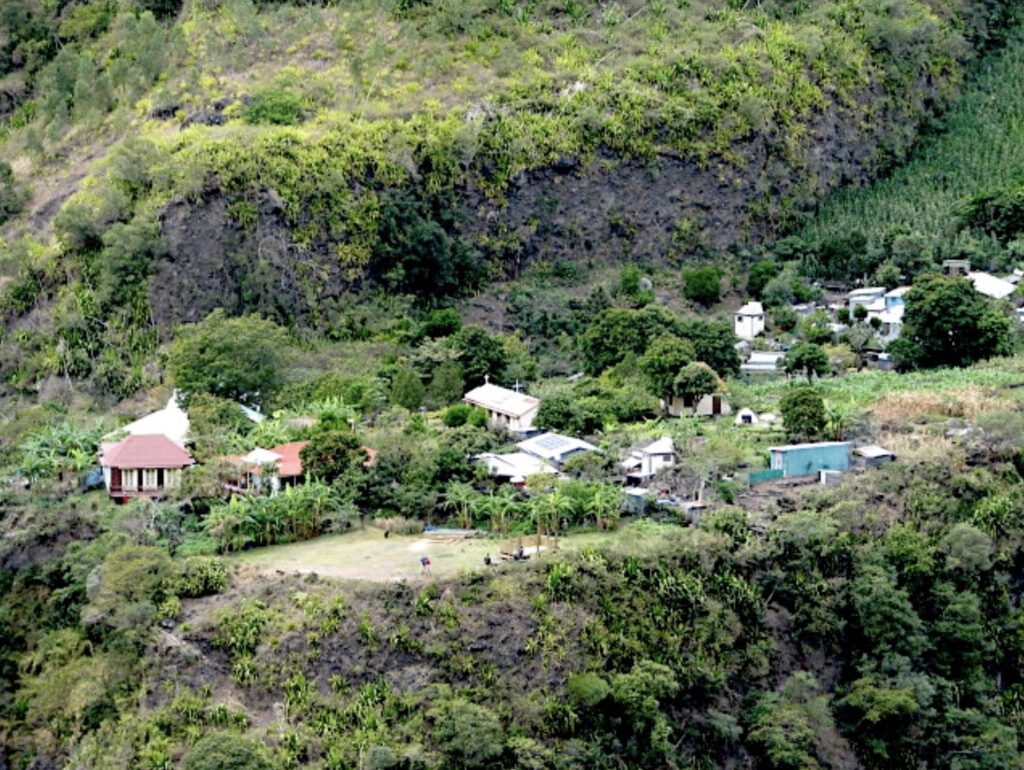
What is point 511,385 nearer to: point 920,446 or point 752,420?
point 752,420

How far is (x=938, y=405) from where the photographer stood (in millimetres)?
50781

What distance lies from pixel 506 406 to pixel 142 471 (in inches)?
361

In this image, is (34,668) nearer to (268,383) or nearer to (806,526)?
(268,383)

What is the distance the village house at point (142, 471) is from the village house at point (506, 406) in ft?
25.7

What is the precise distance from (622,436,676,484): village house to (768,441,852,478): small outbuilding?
2.39 meters

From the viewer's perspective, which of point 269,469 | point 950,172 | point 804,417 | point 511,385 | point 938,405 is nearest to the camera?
point 269,469

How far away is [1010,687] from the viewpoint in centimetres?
4447

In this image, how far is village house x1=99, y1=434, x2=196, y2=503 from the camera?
1844 inches

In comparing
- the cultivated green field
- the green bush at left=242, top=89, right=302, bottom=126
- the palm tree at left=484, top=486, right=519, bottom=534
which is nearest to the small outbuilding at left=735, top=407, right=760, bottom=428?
the palm tree at left=484, top=486, right=519, bottom=534

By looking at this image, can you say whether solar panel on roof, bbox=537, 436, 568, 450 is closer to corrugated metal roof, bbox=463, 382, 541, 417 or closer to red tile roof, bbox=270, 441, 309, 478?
corrugated metal roof, bbox=463, 382, 541, 417

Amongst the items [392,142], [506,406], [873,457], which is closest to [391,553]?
[506,406]

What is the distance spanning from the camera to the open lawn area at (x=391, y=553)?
1631 inches

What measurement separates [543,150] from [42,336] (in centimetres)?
1597

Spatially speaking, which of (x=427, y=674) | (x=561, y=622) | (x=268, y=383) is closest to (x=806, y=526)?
(x=561, y=622)
